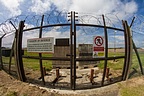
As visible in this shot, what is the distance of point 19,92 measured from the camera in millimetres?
5949

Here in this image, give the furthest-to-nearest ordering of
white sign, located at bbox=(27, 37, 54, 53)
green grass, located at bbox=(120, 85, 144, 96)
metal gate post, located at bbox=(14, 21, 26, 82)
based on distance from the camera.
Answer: metal gate post, located at bbox=(14, 21, 26, 82) → white sign, located at bbox=(27, 37, 54, 53) → green grass, located at bbox=(120, 85, 144, 96)

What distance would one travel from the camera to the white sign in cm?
651

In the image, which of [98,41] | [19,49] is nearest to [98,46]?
[98,41]

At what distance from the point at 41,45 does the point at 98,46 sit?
238cm

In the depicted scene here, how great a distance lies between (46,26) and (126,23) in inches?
142

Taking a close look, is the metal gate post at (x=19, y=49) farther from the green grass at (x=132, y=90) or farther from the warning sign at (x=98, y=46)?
the green grass at (x=132, y=90)

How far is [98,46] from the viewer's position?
21.8 ft

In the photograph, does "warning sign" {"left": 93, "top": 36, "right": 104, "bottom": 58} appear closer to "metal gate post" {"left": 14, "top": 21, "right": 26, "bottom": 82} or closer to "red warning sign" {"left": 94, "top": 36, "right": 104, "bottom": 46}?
"red warning sign" {"left": 94, "top": 36, "right": 104, "bottom": 46}

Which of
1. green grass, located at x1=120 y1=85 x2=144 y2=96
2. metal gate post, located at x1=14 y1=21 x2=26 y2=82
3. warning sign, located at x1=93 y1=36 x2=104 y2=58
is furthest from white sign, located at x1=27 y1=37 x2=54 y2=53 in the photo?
green grass, located at x1=120 y1=85 x2=144 y2=96

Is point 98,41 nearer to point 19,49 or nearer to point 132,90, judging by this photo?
point 132,90

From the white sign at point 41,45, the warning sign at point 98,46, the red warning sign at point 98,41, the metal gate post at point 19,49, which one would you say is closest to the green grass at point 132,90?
the warning sign at point 98,46

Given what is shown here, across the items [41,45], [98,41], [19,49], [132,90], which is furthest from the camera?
[19,49]

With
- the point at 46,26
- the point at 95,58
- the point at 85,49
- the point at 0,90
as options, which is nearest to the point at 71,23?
the point at 46,26

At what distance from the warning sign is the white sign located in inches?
68.7
